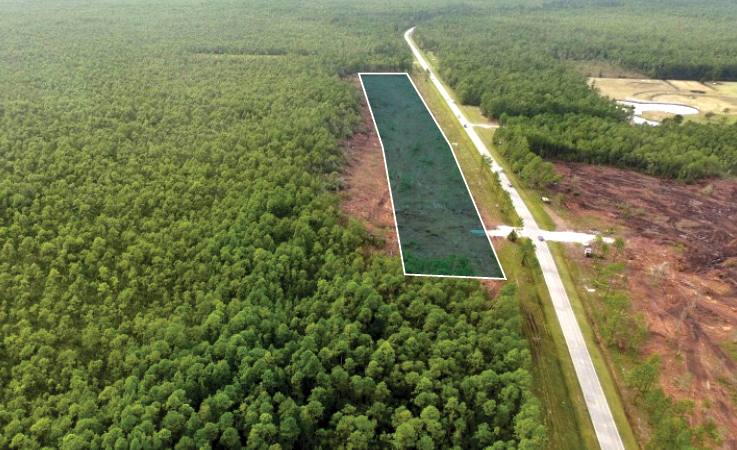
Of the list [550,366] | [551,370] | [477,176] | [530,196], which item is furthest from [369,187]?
[551,370]

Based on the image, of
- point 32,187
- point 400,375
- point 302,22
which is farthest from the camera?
point 302,22

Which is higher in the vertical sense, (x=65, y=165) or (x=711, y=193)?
(x=65, y=165)

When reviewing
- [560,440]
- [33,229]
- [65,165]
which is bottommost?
[560,440]

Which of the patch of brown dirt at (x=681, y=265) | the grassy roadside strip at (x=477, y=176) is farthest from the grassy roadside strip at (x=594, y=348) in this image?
the grassy roadside strip at (x=477, y=176)

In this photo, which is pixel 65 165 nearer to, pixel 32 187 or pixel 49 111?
pixel 32 187

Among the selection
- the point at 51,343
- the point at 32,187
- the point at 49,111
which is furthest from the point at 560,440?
the point at 49,111

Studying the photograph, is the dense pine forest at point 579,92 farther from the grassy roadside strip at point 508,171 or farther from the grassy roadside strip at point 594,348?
the grassy roadside strip at point 594,348

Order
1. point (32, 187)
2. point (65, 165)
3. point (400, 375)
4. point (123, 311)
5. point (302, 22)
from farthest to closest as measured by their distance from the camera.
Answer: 1. point (302, 22)
2. point (65, 165)
3. point (32, 187)
4. point (123, 311)
5. point (400, 375)
